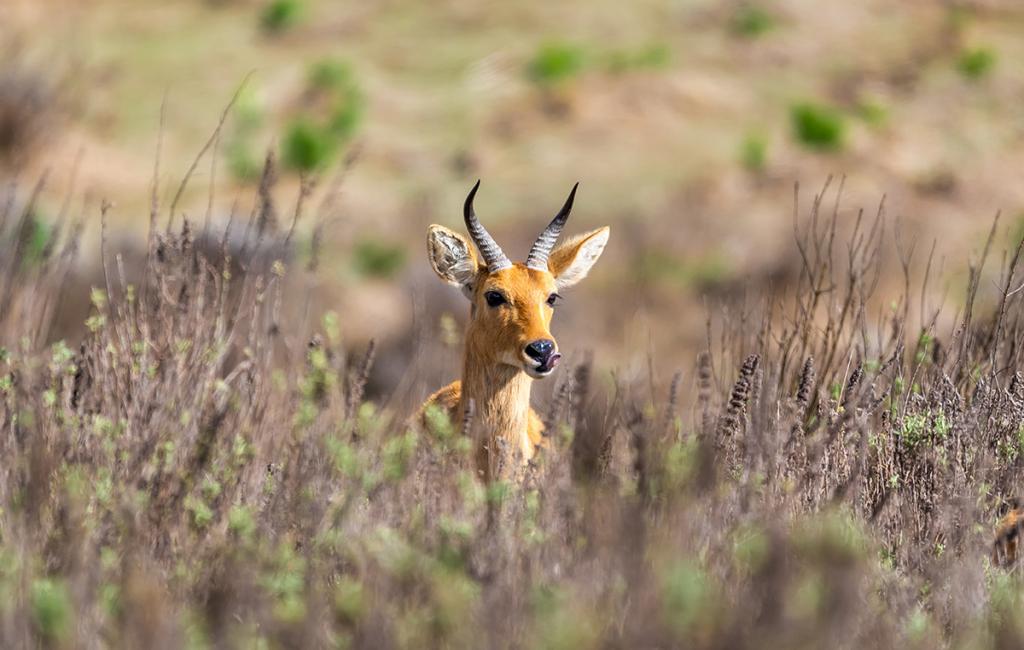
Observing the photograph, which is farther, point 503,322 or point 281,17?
point 281,17

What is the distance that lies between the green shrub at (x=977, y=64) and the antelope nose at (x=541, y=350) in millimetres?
21244

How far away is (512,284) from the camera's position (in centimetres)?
730

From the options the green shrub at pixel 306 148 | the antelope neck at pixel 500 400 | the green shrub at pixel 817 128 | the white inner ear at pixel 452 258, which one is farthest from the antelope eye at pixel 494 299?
the green shrub at pixel 817 128

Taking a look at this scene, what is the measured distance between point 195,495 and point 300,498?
2.65 ft

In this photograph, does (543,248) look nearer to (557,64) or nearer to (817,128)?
(817,128)

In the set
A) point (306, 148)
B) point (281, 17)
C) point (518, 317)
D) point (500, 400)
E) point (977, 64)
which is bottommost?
point (500, 400)

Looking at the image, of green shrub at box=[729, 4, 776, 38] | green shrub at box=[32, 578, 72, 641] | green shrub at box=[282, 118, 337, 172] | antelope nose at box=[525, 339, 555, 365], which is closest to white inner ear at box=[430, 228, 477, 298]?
antelope nose at box=[525, 339, 555, 365]

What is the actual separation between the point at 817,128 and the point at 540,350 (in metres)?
18.8

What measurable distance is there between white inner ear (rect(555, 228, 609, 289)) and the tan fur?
47mm

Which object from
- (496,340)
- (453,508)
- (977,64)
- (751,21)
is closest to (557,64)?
(751,21)

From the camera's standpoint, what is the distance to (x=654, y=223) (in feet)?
75.7

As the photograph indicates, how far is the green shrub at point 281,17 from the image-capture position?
29.3 m

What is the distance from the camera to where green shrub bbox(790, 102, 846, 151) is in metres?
24.6

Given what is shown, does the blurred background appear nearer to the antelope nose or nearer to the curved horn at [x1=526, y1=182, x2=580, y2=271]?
the curved horn at [x1=526, y1=182, x2=580, y2=271]
